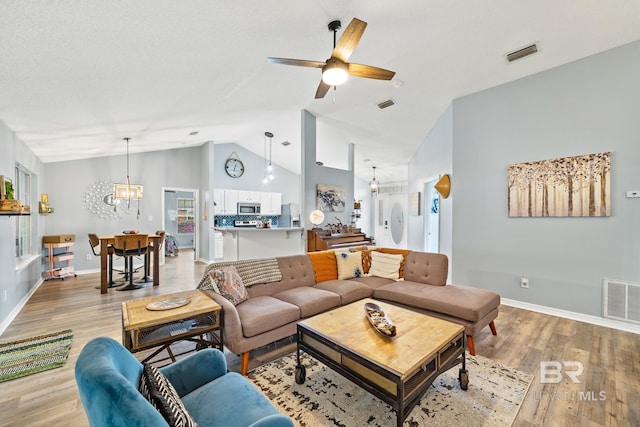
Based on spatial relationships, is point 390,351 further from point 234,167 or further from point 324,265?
point 234,167

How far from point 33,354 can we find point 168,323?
1.71 m

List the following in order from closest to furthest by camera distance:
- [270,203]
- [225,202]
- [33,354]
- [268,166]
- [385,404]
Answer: [385,404], [33,354], [225,202], [268,166], [270,203]

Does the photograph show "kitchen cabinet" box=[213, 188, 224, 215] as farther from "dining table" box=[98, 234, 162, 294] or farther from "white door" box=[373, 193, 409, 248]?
"white door" box=[373, 193, 409, 248]

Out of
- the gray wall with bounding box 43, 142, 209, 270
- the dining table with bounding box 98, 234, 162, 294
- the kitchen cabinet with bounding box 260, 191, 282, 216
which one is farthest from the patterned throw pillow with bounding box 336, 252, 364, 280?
the kitchen cabinet with bounding box 260, 191, 282, 216

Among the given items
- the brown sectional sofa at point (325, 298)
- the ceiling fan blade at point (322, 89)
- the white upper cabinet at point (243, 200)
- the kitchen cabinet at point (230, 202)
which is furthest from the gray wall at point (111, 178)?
the ceiling fan blade at point (322, 89)

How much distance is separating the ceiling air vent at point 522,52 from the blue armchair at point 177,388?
424 centimetres

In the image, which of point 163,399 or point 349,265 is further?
point 349,265

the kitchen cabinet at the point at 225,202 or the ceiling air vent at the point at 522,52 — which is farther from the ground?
the ceiling air vent at the point at 522,52

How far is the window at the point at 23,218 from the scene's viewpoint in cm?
393

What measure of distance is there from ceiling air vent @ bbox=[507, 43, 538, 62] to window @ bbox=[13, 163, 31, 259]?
21.9 ft

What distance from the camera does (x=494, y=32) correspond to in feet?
9.47

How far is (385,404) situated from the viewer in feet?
6.32

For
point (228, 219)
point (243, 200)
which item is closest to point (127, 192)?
point (228, 219)

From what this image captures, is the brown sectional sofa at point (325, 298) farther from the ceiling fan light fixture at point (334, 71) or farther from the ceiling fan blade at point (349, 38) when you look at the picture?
the ceiling fan blade at point (349, 38)
